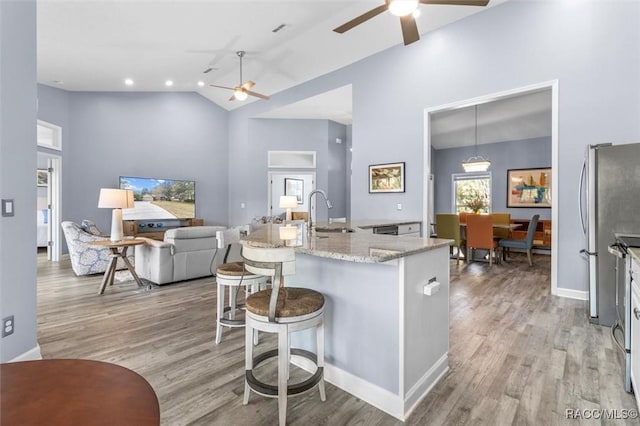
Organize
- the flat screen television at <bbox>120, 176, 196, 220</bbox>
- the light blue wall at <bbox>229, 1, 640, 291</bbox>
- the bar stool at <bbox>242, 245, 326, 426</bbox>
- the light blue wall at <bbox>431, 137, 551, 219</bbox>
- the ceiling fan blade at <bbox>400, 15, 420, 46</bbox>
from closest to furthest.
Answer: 1. the bar stool at <bbox>242, 245, 326, 426</bbox>
2. the ceiling fan blade at <bbox>400, 15, 420, 46</bbox>
3. the light blue wall at <bbox>229, 1, 640, 291</bbox>
4. the flat screen television at <bbox>120, 176, 196, 220</bbox>
5. the light blue wall at <bbox>431, 137, 551, 219</bbox>

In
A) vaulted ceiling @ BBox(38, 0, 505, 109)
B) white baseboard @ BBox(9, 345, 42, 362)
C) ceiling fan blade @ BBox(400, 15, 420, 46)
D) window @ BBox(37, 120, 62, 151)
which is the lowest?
white baseboard @ BBox(9, 345, 42, 362)

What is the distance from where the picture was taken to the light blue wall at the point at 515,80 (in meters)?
3.34

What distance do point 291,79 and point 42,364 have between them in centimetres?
683

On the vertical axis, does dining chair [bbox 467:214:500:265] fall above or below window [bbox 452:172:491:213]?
below

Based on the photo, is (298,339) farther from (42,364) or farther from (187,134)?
(187,134)

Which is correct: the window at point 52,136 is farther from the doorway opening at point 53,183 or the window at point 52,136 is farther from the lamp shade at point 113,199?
the lamp shade at point 113,199

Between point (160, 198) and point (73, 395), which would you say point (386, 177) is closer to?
point (73, 395)

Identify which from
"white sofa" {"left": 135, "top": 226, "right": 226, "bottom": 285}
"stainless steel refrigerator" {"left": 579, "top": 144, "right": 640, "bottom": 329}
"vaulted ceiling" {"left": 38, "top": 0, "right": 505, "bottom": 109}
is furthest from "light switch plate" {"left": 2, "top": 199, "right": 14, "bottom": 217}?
"stainless steel refrigerator" {"left": 579, "top": 144, "right": 640, "bottom": 329}

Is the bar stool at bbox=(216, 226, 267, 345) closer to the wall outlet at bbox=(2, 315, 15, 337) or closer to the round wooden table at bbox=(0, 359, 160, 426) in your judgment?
the wall outlet at bbox=(2, 315, 15, 337)

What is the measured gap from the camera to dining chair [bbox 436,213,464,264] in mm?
5523

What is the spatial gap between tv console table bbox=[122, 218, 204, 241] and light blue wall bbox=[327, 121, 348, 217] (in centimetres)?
361

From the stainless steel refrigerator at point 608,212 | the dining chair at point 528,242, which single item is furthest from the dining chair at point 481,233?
the stainless steel refrigerator at point 608,212

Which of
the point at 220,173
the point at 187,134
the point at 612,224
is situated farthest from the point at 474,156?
the point at 187,134

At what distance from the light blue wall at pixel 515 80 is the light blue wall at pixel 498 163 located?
446 centimetres
